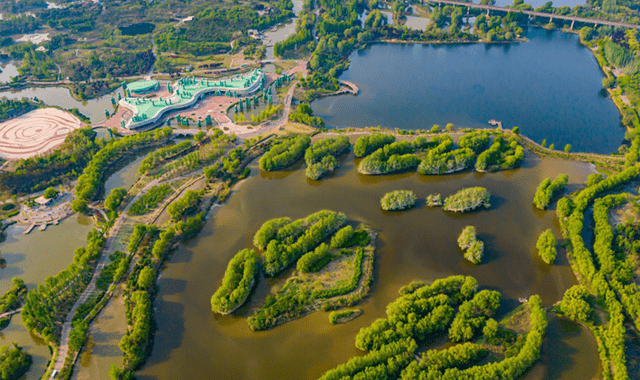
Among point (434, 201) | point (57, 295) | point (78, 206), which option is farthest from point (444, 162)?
point (57, 295)

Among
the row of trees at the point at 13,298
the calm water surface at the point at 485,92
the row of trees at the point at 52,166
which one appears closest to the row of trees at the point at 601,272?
the calm water surface at the point at 485,92

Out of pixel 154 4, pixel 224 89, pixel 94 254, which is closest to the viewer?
pixel 94 254

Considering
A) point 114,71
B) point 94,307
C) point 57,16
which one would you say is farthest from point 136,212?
point 57,16

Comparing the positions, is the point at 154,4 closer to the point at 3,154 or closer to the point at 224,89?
the point at 224,89

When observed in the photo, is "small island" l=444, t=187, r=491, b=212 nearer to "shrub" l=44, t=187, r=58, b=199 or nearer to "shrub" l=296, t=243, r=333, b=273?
"shrub" l=296, t=243, r=333, b=273

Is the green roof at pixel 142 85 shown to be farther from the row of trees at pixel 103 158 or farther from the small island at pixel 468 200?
the small island at pixel 468 200

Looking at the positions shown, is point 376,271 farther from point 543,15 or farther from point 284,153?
point 543,15
